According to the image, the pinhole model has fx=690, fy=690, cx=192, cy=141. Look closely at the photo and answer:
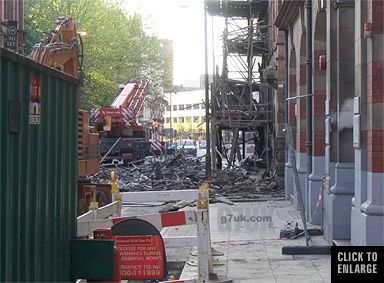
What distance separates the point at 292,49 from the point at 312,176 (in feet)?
18.6

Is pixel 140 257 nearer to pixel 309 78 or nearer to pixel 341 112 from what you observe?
pixel 341 112

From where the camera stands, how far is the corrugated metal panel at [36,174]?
4.22m

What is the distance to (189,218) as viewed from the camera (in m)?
7.90

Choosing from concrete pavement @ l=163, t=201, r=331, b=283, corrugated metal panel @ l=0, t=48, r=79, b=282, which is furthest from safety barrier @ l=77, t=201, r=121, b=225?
concrete pavement @ l=163, t=201, r=331, b=283

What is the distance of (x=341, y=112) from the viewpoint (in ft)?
39.0

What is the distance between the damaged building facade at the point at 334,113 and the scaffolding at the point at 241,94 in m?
0.40

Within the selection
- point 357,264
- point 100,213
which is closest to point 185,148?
point 100,213

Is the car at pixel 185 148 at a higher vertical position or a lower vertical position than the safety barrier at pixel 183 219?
higher

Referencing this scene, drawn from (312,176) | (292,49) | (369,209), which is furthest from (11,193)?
(292,49)

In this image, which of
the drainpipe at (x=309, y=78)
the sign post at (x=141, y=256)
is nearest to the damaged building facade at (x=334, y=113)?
the drainpipe at (x=309, y=78)

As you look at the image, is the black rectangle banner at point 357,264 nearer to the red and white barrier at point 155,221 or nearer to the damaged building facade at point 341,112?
the red and white barrier at point 155,221
